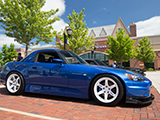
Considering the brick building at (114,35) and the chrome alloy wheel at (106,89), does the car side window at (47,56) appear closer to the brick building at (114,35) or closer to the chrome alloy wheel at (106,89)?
the chrome alloy wheel at (106,89)

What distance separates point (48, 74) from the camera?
11.0 feet

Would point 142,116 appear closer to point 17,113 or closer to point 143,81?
point 143,81

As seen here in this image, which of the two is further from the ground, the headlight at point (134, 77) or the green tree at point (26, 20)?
the green tree at point (26, 20)

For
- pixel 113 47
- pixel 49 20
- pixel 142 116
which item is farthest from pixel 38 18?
pixel 113 47

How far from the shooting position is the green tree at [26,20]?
31.9 ft

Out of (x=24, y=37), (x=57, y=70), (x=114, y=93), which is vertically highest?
(x=24, y=37)

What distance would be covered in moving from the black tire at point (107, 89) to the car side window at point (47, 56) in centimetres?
153

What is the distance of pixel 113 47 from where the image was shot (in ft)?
74.5

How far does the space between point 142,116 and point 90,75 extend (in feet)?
4.38

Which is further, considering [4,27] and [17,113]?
[4,27]

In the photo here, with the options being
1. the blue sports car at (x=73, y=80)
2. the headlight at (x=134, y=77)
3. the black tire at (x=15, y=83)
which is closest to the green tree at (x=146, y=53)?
the blue sports car at (x=73, y=80)

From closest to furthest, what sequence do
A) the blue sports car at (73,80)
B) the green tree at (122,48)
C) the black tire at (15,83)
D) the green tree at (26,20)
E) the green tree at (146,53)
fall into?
the blue sports car at (73,80)
the black tire at (15,83)
the green tree at (26,20)
the green tree at (122,48)
the green tree at (146,53)

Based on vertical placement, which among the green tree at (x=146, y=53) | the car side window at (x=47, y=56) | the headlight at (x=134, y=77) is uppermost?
the green tree at (x=146, y=53)

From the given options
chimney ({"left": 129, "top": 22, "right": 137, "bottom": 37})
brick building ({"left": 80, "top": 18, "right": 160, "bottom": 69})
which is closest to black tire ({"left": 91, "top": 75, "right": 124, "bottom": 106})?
brick building ({"left": 80, "top": 18, "right": 160, "bottom": 69})
